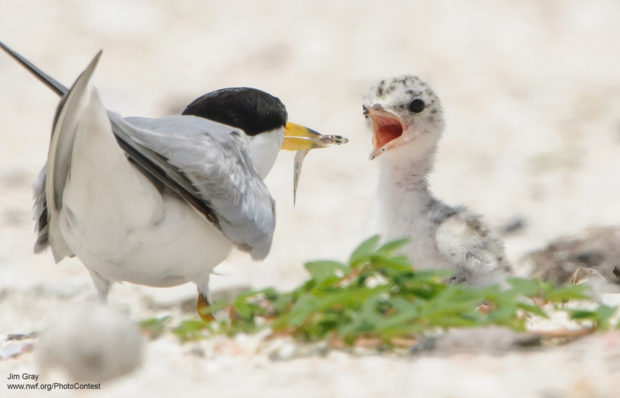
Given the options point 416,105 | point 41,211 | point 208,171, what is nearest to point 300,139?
point 416,105

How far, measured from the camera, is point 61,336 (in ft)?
9.85

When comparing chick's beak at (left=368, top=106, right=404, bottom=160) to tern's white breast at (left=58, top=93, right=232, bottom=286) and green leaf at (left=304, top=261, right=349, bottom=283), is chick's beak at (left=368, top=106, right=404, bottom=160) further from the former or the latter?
green leaf at (left=304, top=261, right=349, bottom=283)

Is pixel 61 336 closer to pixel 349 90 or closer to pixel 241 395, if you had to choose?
pixel 241 395

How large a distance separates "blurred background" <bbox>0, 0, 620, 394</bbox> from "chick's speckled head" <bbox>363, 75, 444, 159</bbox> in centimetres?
136

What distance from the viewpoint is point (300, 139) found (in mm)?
5113

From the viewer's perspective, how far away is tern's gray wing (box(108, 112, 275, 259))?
4043 millimetres

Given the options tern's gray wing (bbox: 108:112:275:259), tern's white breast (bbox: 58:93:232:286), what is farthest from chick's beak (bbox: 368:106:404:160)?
tern's white breast (bbox: 58:93:232:286)

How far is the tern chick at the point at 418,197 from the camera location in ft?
15.4

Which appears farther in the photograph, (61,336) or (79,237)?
(79,237)

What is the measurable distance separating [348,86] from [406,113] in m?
4.36

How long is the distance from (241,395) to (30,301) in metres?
3.17

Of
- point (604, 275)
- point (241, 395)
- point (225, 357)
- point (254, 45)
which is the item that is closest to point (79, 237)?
point (225, 357)

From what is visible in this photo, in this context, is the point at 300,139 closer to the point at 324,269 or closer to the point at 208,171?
the point at 208,171

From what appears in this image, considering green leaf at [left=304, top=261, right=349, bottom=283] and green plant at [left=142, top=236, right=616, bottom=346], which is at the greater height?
green leaf at [left=304, top=261, right=349, bottom=283]
